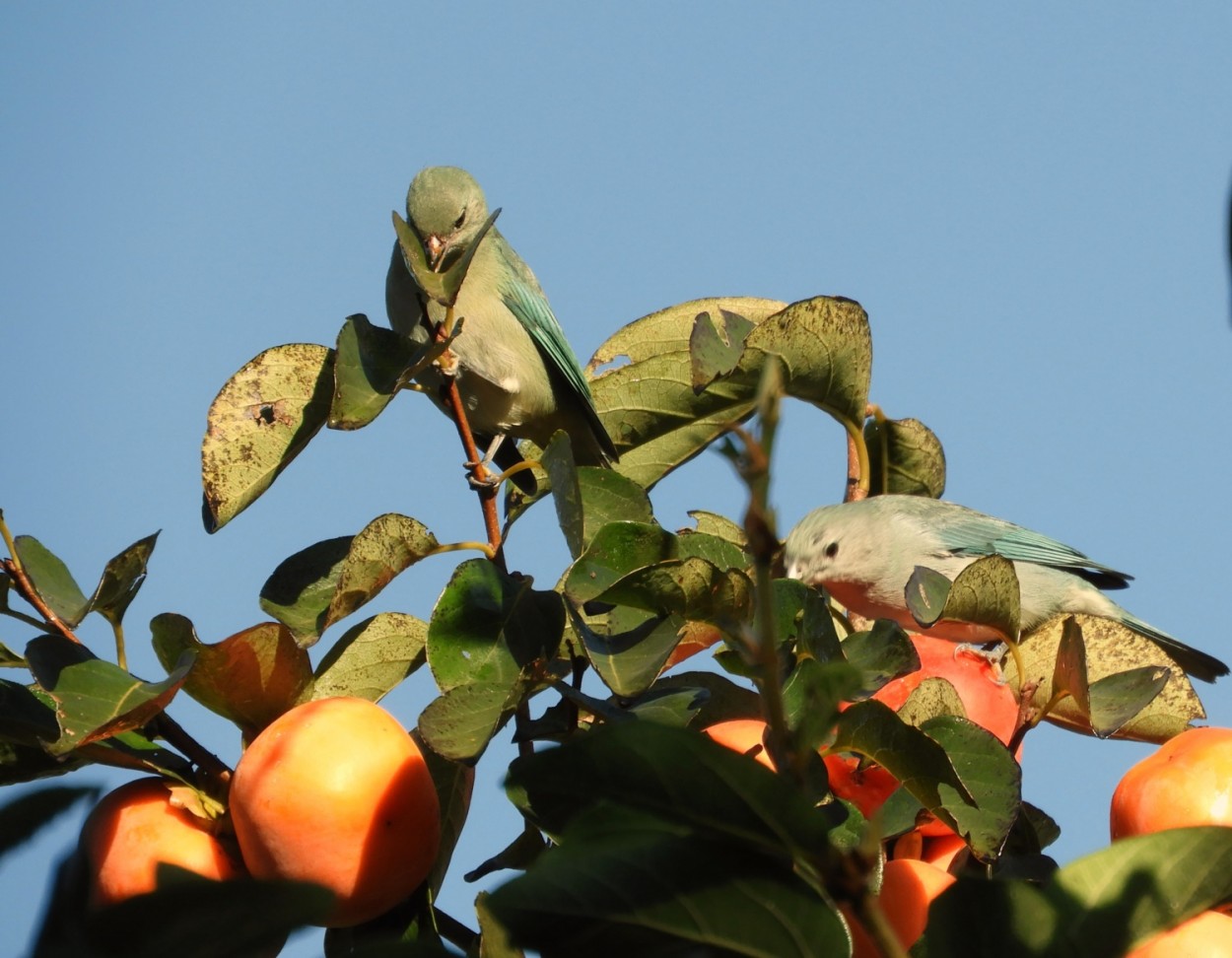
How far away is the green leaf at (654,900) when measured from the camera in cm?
119

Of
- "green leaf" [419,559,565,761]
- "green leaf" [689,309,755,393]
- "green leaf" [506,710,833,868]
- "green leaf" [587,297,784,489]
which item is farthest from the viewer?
"green leaf" [587,297,784,489]

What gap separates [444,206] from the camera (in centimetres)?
574

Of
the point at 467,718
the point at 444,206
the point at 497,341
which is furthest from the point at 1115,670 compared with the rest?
the point at 444,206

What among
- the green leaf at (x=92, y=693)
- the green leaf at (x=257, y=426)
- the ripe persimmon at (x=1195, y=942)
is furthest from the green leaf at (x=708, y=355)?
the ripe persimmon at (x=1195, y=942)

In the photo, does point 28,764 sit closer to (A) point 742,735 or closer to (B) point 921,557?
(A) point 742,735

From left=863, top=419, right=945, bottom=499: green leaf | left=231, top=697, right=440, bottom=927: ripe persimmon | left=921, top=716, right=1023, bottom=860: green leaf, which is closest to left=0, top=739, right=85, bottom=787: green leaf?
left=231, top=697, right=440, bottom=927: ripe persimmon

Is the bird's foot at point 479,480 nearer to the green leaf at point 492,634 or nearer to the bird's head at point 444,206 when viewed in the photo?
the green leaf at point 492,634

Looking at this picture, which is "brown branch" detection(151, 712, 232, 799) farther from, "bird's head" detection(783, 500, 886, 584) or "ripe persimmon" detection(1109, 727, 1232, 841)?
"bird's head" detection(783, 500, 886, 584)

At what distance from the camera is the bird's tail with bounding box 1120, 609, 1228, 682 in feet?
19.0

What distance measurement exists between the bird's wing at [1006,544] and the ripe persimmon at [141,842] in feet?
15.8

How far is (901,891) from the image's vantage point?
2037 mm

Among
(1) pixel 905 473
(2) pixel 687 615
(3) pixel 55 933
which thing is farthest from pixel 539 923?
(1) pixel 905 473

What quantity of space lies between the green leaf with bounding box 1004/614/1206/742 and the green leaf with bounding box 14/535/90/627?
181 centimetres

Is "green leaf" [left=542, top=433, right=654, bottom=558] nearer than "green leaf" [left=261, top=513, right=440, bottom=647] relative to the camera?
No
